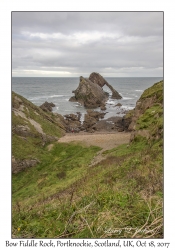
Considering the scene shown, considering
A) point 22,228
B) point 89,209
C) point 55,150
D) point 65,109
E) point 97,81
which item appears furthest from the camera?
point 97,81

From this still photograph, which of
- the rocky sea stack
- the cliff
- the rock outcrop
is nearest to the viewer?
the rock outcrop

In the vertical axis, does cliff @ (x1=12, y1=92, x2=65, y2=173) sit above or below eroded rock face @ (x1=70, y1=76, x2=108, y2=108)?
below

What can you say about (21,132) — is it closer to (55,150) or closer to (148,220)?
(55,150)

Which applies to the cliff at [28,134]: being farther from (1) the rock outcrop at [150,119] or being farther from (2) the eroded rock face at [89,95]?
(2) the eroded rock face at [89,95]

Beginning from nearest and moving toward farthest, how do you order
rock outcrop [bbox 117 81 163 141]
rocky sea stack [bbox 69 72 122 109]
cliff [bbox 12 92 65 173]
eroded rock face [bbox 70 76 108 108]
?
rock outcrop [bbox 117 81 163 141], cliff [bbox 12 92 65 173], rocky sea stack [bbox 69 72 122 109], eroded rock face [bbox 70 76 108 108]

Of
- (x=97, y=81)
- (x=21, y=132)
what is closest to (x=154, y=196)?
(x=21, y=132)

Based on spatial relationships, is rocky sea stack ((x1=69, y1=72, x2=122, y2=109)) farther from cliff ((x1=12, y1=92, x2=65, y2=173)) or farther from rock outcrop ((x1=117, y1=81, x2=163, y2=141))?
rock outcrop ((x1=117, y1=81, x2=163, y2=141))

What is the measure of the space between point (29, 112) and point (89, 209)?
3861 centimetres

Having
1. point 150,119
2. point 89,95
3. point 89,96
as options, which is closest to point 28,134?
point 150,119

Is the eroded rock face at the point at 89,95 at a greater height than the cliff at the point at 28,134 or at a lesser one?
greater

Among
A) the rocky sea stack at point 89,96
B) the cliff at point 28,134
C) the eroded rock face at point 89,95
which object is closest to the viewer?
the cliff at point 28,134

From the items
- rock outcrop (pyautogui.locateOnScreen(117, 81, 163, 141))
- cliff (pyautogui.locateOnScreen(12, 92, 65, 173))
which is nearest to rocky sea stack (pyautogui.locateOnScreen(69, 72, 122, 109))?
cliff (pyautogui.locateOnScreen(12, 92, 65, 173))

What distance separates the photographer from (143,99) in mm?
35688

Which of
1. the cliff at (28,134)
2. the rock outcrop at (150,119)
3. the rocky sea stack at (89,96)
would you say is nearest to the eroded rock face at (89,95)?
the rocky sea stack at (89,96)
